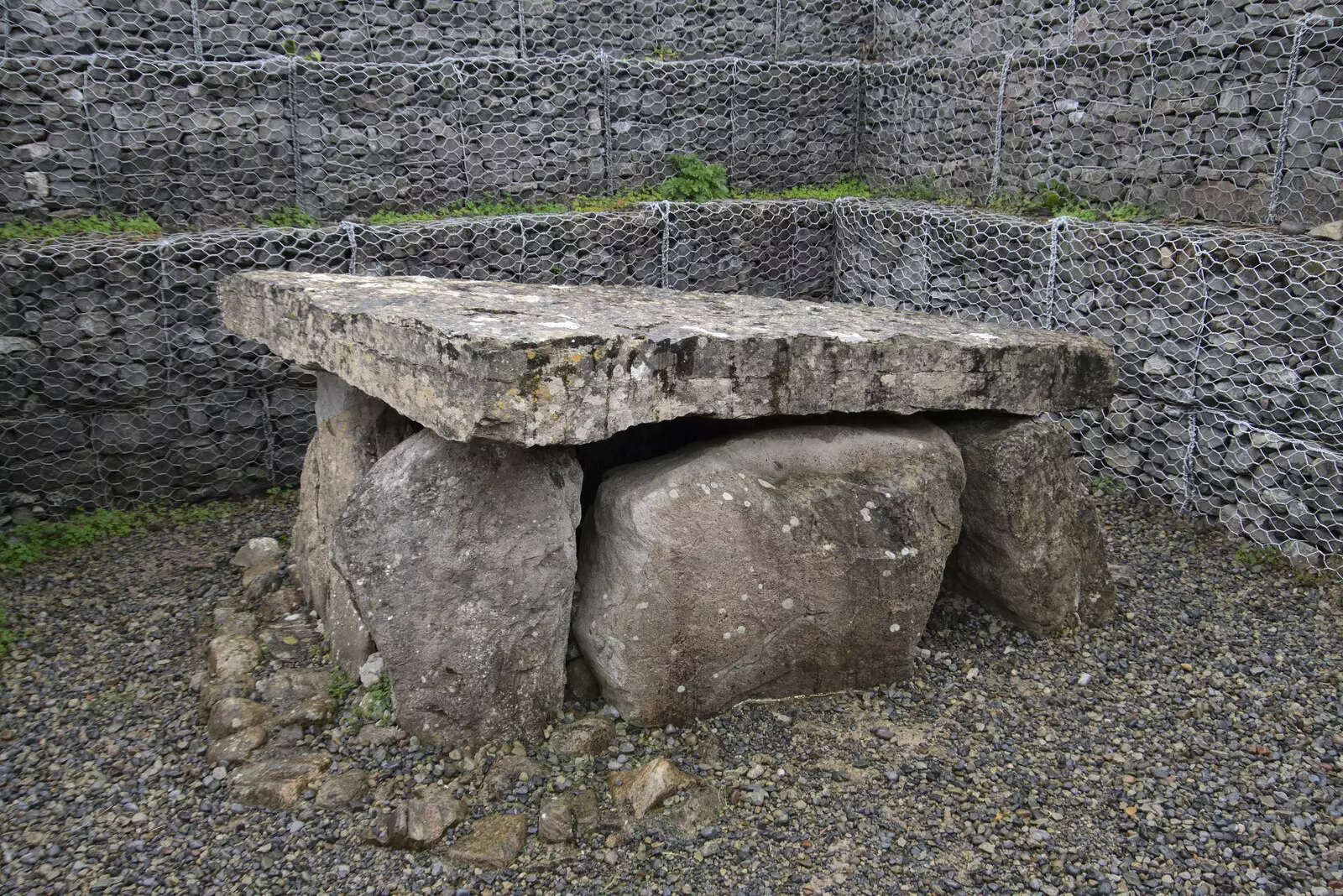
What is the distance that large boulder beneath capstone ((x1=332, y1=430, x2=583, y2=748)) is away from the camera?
3.48m

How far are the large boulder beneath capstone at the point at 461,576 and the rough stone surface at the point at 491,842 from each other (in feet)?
1.31

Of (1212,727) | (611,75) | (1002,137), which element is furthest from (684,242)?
(1212,727)

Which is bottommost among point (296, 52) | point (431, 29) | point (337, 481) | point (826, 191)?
point (337, 481)

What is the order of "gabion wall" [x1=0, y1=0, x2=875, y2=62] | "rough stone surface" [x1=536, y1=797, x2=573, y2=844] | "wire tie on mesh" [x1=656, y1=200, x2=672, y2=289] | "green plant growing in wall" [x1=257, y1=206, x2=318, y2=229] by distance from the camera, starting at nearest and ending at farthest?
"rough stone surface" [x1=536, y1=797, x2=573, y2=844] → "gabion wall" [x1=0, y1=0, x2=875, y2=62] → "green plant growing in wall" [x1=257, y1=206, x2=318, y2=229] → "wire tie on mesh" [x1=656, y1=200, x2=672, y2=289]

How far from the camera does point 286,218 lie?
20.7 ft

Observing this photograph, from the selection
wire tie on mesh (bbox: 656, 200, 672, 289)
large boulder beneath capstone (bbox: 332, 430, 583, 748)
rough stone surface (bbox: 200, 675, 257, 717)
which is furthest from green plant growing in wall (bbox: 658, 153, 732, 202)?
rough stone surface (bbox: 200, 675, 257, 717)

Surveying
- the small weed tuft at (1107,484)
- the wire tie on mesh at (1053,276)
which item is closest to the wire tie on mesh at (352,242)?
the wire tie on mesh at (1053,276)

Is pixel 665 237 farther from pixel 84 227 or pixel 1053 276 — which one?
pixel 84 227

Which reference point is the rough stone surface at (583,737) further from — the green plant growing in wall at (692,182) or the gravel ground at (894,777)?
the green plant growing in wall at (692,182)

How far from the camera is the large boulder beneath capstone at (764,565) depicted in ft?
11.7

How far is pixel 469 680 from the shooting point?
3.52m

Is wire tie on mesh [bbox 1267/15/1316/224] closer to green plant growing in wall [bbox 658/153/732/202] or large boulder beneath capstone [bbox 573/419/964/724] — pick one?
large boulder beneath capstone [bbox 573/419/964/724]

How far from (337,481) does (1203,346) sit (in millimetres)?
4024

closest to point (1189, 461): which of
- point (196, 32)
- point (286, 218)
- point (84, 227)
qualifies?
point (286, 218)
